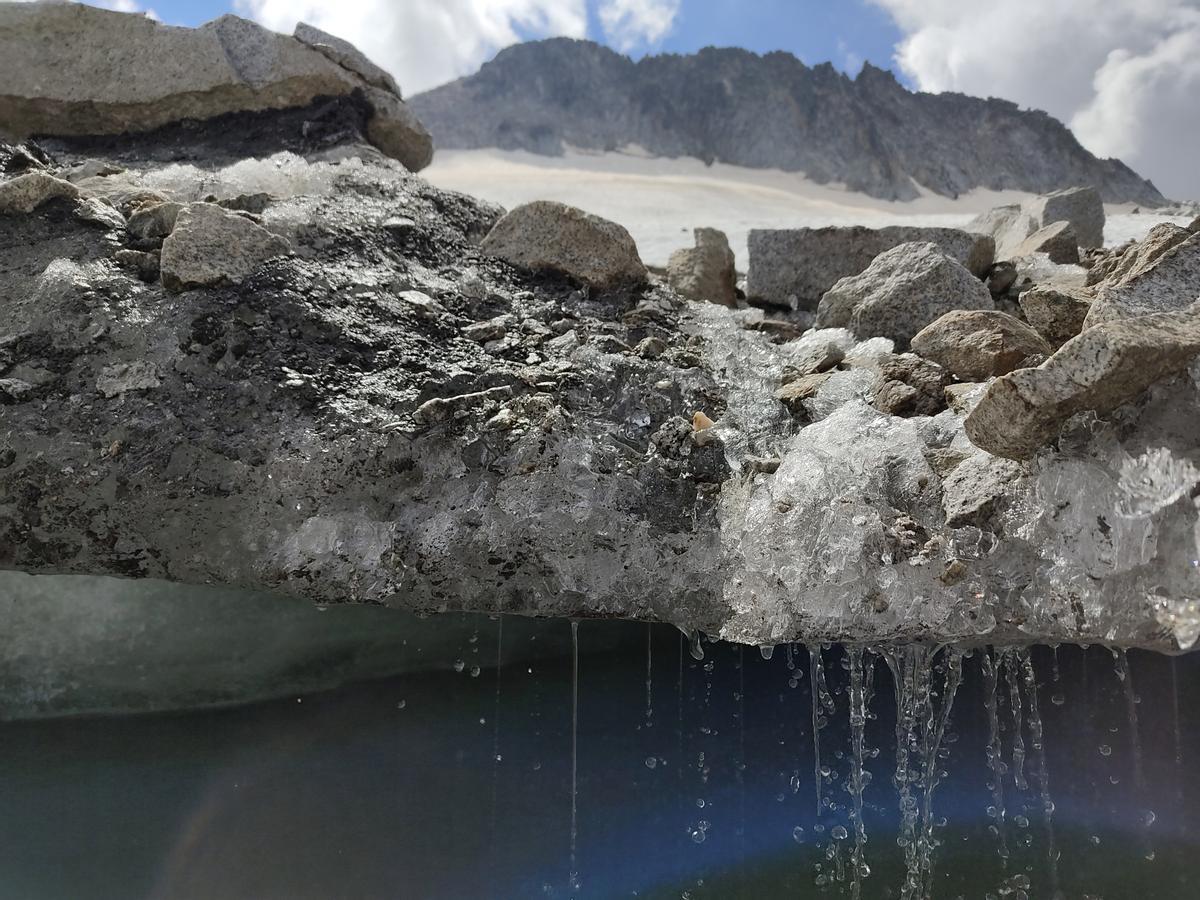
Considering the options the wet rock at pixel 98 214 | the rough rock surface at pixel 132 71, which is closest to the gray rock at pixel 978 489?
the wet rock at pixel 98 214

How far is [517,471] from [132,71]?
12.1 ft

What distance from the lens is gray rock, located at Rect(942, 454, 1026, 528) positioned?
6.53ft

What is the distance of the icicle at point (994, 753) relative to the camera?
2.27m

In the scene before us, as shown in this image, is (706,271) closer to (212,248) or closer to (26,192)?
(212,248)

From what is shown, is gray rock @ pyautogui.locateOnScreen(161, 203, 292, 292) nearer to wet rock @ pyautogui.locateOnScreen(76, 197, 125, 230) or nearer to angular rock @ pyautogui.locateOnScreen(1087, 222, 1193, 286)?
wet rock @ pyautogui.locateOnScreen(76, 197, 125, 230)

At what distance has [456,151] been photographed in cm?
3288

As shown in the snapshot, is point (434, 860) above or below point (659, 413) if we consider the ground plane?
below

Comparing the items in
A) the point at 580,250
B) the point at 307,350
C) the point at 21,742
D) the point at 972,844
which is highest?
the point at 580,250

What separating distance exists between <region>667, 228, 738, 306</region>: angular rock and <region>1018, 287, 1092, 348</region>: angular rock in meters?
1.38

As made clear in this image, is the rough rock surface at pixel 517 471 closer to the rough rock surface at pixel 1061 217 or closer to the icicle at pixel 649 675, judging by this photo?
the icicle at pixel 649 675

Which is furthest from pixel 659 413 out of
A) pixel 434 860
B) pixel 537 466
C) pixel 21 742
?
pixel 21 742

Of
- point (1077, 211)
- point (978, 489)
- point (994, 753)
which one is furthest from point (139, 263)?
point (1077, 211)

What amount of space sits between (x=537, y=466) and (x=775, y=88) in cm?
3884

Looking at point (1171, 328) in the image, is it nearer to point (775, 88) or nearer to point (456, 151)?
point (456, 151)
